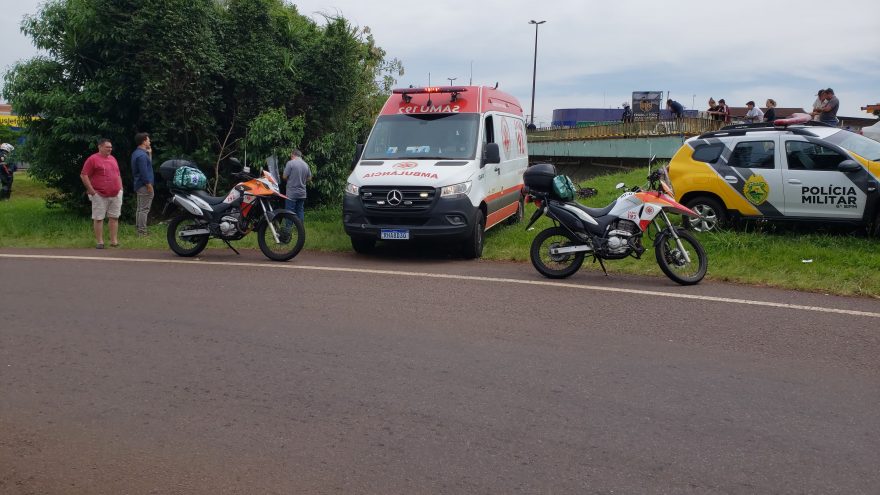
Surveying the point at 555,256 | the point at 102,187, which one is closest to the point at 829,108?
the point at 555,256

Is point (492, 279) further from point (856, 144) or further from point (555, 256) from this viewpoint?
point (856, 144)

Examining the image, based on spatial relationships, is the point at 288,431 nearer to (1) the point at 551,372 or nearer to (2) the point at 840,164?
(1) the point at 551,372

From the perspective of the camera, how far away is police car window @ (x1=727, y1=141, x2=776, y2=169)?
1174cm

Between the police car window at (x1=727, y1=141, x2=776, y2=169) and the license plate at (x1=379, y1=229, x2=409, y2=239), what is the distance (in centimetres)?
523

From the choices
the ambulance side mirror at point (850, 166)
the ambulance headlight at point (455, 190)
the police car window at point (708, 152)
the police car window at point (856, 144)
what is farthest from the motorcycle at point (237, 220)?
the police car window at point (856, 144)

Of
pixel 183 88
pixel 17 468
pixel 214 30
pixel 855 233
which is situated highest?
pixel 214 30

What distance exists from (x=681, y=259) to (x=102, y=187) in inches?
352

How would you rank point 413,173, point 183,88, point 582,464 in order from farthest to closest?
point 183,88, point 413,173, point 582,464

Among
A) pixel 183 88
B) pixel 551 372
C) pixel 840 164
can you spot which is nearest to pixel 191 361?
pixel 551 372

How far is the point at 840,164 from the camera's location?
1098cm

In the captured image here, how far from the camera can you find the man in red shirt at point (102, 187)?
1235 centimetres

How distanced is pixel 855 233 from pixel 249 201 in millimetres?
8876

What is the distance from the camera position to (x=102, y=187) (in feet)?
40.8

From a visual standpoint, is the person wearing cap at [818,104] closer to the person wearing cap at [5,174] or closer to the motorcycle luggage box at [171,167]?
the motorcycle luggage box at [171,167]
